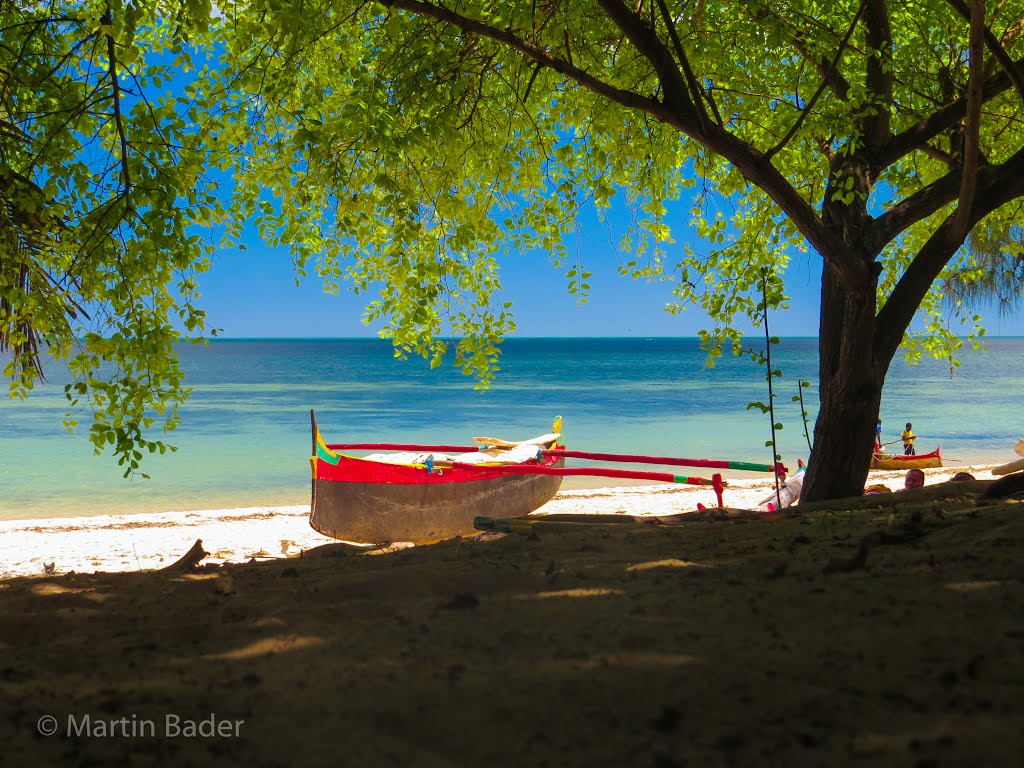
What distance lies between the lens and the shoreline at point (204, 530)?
10.2m

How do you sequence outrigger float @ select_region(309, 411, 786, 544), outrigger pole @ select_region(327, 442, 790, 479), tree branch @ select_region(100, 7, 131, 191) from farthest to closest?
1. outrigger float @ select_region(309, 411, 786, 544)
2. outrigger pole @ select_region(327, 442, 790, 479)
3. tree branch @ select_region(100, 7, 131, 191)

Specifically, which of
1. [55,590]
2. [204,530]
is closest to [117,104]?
[55,590]

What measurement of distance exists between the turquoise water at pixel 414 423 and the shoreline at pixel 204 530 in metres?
2.44

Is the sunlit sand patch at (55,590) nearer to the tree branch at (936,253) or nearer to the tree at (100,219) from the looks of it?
the tree at (100,219)

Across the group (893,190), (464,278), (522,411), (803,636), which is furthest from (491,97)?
(522,411)

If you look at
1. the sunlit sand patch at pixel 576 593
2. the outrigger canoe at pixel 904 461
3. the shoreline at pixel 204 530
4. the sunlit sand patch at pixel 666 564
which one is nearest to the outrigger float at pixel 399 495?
the shoreline at pixel 204 530

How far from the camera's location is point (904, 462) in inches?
695

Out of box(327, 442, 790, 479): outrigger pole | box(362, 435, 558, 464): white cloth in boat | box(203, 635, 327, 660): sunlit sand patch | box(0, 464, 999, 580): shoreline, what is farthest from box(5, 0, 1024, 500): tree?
box(0, 464, 999, 580): shoreline

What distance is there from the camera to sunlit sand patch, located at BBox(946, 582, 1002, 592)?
229cm

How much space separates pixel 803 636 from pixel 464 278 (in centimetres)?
556

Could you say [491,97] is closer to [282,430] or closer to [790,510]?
[790,510]

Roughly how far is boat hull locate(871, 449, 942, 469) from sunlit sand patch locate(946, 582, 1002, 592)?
52.0ft

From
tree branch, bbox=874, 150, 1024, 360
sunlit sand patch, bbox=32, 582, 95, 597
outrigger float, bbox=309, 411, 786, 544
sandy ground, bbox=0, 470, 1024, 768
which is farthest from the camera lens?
outrigger float, bbox=309, 411, 786, 544

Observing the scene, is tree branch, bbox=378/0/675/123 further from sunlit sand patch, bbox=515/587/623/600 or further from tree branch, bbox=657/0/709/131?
sunlit sand patch, bbox=515/587/623/600
